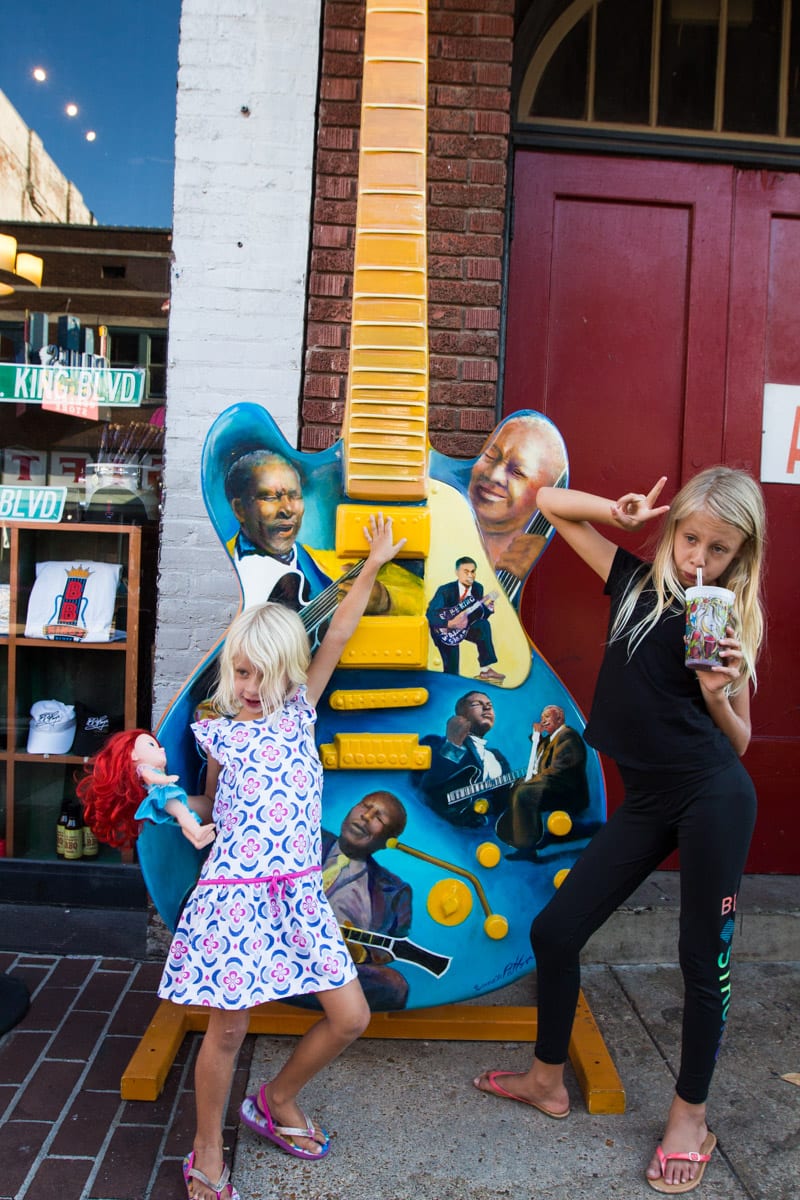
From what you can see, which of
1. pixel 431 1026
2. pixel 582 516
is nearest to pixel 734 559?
pixel 582 516

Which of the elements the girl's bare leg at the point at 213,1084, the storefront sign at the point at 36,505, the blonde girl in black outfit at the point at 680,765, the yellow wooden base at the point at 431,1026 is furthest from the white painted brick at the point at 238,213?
the girl's bare leg at the point at 213,1084

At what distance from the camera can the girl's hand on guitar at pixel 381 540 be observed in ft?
7.85

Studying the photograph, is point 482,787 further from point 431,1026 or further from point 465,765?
point 431,1026

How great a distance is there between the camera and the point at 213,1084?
2.09m

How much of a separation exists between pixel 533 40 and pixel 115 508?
2.28m

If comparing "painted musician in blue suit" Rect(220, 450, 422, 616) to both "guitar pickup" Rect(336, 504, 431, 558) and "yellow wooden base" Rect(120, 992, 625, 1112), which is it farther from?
"yellow wooden base" Rect(120, 992, 625, 1112)

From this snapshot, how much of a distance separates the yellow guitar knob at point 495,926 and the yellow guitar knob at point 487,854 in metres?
0.13

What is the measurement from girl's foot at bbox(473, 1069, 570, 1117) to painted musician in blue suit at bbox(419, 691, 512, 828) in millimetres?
672

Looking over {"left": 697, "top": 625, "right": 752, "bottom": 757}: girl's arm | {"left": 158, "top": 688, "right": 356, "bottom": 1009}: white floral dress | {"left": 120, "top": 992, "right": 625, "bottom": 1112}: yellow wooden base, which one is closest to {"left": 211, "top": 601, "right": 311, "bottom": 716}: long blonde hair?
{"left": 158, "top": 688, "right": 356, "bottom": 1009}: white floral dress

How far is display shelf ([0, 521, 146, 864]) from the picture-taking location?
353 centimetres

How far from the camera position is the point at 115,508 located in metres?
3.57

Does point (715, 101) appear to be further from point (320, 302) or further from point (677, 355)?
point (320, 302)

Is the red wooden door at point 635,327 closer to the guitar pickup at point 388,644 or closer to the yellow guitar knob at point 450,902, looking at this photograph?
the guitar pickup at point 388,644

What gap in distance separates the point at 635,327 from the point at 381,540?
1.73 metres
